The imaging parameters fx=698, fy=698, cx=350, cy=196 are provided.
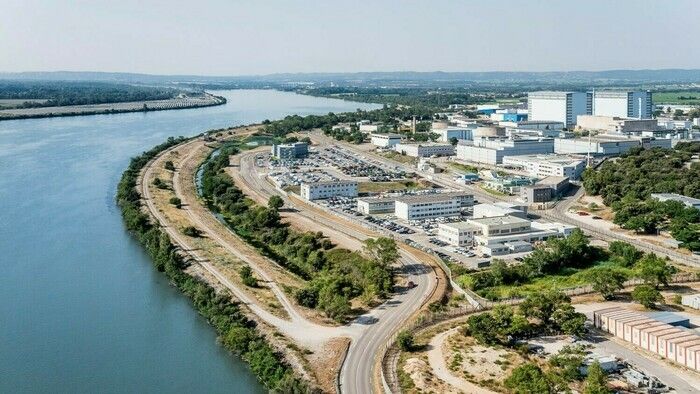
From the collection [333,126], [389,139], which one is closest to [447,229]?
[389,139]

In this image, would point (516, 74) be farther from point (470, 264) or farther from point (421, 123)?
point (470, 264)

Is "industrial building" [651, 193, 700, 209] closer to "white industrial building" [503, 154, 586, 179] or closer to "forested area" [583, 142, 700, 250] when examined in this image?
"forested area" [583, 142, 700, 250]

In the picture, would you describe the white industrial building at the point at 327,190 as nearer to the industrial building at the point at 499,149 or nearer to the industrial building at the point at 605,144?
the industrial building at the point at 499,149

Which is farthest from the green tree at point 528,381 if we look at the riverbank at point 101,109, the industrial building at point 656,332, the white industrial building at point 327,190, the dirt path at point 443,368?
the riverbank at point 101,109

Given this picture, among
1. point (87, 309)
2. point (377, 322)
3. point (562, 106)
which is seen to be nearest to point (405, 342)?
point (377, 322)

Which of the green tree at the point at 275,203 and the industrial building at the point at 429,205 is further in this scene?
the green tree at the point at 275,203
